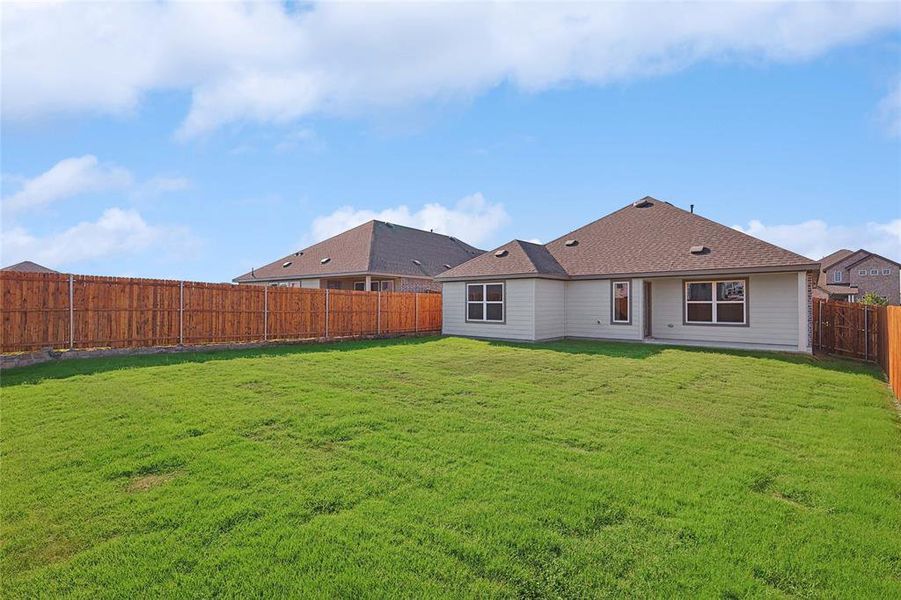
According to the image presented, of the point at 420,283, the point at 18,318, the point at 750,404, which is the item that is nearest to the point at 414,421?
the point at 750,404

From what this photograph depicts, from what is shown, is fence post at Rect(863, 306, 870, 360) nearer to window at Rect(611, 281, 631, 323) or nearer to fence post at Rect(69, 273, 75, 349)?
window at Rect(611, 281, 631, 323)

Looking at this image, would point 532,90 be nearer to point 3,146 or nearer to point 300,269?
point 3,146

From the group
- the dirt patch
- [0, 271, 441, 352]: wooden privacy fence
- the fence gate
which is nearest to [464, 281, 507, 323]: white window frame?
[0, 271, 441, 352]: wooden privacy fence

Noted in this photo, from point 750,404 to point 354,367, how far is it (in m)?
7.32

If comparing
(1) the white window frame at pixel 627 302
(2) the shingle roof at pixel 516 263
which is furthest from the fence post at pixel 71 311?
(1) the white window frame at pixel 627 302

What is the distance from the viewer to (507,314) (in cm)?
1677

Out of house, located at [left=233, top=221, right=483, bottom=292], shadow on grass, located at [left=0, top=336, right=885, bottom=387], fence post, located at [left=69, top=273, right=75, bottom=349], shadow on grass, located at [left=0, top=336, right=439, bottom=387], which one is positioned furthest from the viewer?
house, located at [left=233, top=221, right=483, bottom=292]

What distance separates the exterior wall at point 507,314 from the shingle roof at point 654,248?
0.66 metres

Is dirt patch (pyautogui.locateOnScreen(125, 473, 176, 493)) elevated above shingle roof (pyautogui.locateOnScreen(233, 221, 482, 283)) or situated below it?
below

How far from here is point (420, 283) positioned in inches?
989

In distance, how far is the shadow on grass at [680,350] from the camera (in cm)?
1177

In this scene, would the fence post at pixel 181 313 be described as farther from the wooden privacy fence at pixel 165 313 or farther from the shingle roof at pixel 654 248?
the shingle roof at pixel 654 248

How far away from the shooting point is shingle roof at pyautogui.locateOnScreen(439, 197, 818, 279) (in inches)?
576

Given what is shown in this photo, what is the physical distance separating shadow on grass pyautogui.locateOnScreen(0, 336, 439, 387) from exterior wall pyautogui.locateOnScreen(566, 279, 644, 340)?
6.52 metres
